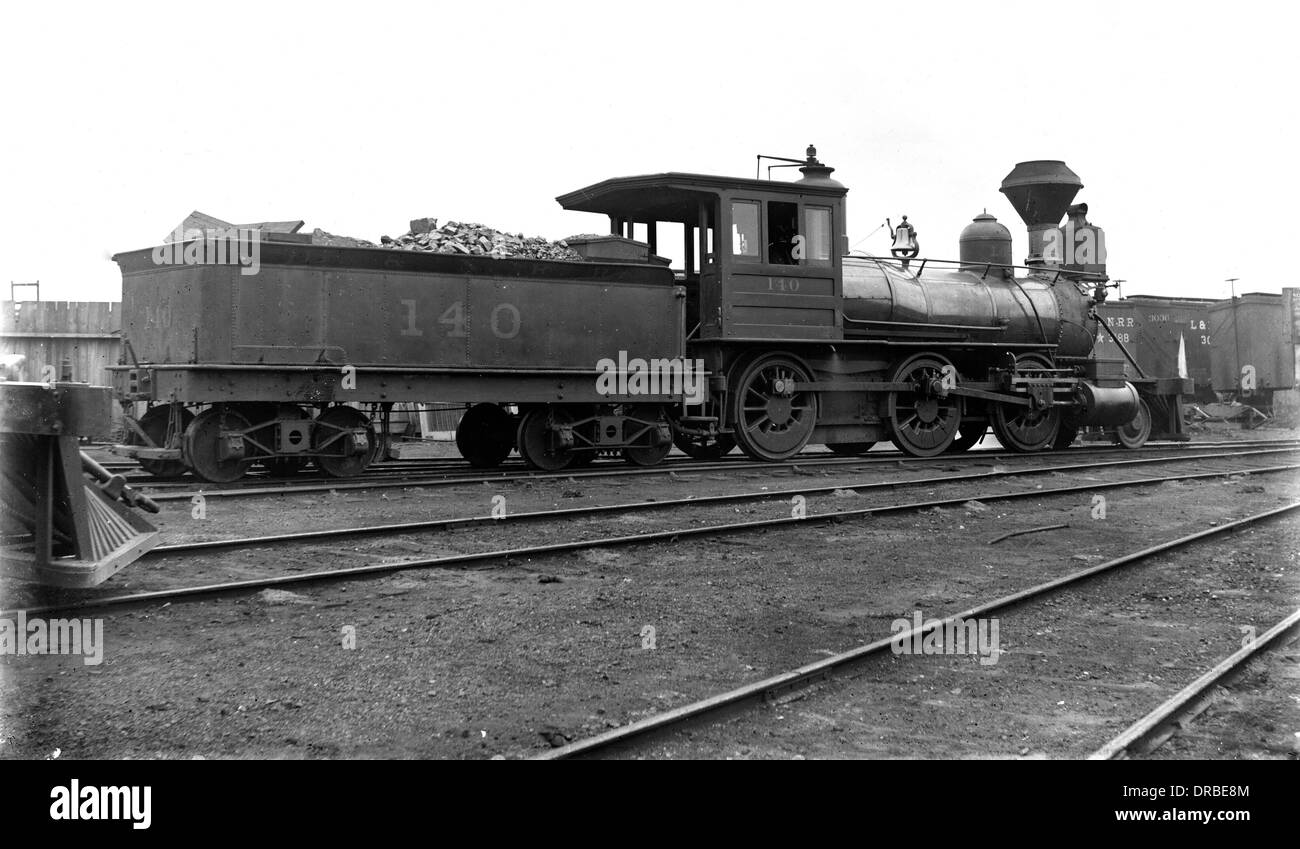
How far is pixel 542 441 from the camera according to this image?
38.3 feet

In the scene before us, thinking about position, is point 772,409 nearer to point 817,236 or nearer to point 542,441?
point 817,236

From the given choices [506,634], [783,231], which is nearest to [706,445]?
[783,231]

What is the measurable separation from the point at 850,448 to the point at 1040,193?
5.17 m

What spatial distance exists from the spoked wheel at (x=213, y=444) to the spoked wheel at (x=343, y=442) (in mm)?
727

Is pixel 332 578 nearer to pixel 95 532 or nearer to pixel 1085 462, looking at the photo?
pixel 95 532

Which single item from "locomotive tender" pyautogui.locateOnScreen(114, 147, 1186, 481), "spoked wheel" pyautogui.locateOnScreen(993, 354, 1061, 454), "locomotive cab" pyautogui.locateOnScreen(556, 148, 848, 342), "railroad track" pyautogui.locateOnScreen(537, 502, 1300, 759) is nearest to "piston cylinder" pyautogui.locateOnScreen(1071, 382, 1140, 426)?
"locomotive tender" pyautogui.locateOnScreen(114, 147, 1186, 481)

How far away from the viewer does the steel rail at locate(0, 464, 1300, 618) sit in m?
5.20

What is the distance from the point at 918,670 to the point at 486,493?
5780 millimetres

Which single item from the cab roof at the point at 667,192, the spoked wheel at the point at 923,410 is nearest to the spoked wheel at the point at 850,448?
the spoked wheel at the point at 923,410

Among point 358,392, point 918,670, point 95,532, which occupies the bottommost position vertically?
point 918,670

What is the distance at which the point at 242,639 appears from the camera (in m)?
4.82

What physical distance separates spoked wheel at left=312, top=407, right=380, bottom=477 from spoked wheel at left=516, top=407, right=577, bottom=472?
1622 millimetres

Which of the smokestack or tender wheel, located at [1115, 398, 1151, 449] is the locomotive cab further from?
tender wheel, located at [1115, 398, 1151, 449]
